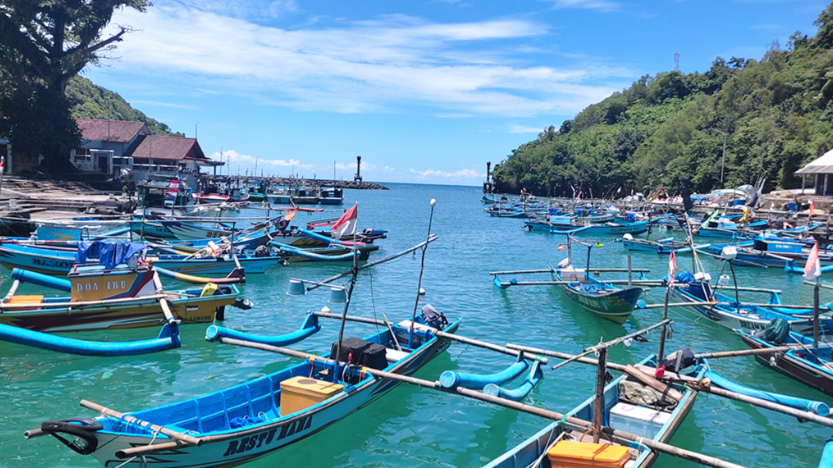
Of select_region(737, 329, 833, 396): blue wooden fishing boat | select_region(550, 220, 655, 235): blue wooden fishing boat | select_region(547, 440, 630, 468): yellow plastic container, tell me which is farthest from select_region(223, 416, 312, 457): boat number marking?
select_region(550, 220, 655, 235): blue wooden fishing boat

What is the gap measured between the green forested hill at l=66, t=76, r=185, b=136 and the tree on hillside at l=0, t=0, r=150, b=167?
45635 millimetres

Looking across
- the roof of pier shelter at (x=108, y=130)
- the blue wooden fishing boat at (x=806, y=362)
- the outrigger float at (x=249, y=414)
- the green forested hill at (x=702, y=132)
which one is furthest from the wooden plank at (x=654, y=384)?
the roof of pier shelter at (x=108, y=130)

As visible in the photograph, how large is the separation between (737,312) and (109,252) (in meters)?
20.2

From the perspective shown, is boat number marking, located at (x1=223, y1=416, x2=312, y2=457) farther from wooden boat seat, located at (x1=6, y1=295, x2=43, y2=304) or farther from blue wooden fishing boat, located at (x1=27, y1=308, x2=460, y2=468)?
wooden boat seat, located at (x1=6, y1=295, x2=43, y2=304)

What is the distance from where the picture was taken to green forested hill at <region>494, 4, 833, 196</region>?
58784 millimetres

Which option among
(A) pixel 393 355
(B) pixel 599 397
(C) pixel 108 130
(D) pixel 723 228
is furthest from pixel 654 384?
(C) pixel 108 130

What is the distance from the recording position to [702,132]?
85.9 metres

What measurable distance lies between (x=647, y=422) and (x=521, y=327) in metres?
9.35

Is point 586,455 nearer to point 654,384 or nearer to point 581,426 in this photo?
point 581,426

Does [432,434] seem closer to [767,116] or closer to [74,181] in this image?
[74,181]

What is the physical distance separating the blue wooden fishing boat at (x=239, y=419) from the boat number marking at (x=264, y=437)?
0.02m

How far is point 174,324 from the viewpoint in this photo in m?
12.8

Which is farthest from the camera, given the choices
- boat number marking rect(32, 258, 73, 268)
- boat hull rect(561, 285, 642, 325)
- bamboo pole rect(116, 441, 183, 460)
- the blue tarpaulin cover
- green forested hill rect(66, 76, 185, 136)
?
green forested hill rect(66, 76, 185, 136)

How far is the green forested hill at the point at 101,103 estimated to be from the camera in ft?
327
